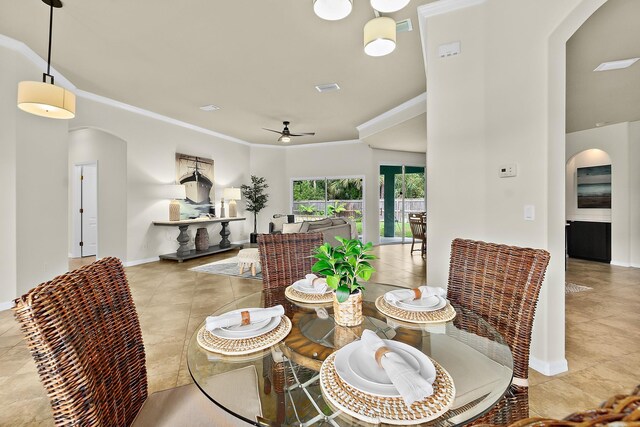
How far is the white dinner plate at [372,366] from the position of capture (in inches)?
30.4

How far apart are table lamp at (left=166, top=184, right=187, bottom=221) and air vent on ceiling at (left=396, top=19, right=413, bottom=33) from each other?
501 cm

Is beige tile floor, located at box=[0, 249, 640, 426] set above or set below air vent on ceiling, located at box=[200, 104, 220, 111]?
below

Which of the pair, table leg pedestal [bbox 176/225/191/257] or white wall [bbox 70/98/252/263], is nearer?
white wall [bbox 70/98/252/263]

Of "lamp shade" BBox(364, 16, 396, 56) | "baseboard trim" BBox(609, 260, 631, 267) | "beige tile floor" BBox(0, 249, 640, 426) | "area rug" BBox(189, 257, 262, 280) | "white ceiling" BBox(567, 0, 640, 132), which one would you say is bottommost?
"beige tile floor" BBox(0, 249, 640, 426)

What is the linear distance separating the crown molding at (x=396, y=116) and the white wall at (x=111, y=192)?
4.84 meters

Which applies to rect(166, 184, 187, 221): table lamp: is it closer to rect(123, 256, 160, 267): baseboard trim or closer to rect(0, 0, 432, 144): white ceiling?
rect(123, 256, 160, 267): baseboard trim

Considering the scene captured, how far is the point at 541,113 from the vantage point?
200 cm

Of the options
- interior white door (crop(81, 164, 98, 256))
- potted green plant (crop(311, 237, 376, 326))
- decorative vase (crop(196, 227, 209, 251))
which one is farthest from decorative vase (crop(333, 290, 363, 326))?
interior white door (crop(81, 164, 98, 256))

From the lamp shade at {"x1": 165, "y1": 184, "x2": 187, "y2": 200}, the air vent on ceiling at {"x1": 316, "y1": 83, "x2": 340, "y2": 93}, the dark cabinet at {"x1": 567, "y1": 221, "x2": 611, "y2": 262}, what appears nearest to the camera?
the air vent on ceiling at {"x1": 316, "y1": 83, "x2": 340, "y2": 93}

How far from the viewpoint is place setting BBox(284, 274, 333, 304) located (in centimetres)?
144

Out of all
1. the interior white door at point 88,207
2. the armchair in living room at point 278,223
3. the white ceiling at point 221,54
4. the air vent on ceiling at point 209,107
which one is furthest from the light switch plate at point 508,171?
the interior white door at point 88,207

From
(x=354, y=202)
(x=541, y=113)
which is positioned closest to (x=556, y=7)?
(x=541, y=113)

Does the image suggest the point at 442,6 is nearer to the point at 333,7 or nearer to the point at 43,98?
the point at 333,7

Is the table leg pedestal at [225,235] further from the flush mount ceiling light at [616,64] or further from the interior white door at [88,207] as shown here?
the flush mount ceiling light at [616,64]
